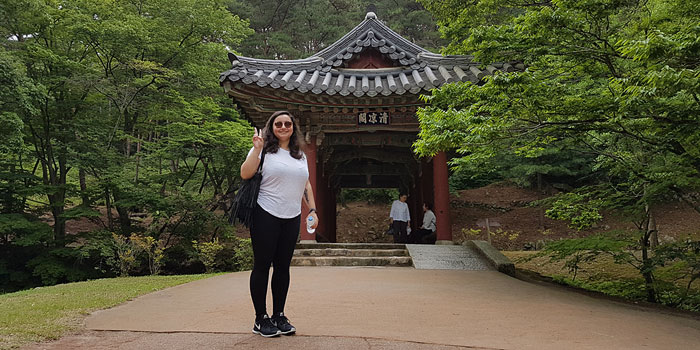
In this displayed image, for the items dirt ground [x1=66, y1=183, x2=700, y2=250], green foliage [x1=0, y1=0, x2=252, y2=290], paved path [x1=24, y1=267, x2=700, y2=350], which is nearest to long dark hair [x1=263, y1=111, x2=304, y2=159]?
paved path [x1=24, y1=267, x2=700, y2=350]

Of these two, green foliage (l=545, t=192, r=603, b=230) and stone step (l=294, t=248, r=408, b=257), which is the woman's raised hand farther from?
stone step (l=294, t=248, r=408, b=257)

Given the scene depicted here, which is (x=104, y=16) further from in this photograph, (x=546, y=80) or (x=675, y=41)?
(x=675, y=41)

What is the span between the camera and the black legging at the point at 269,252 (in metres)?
2.88

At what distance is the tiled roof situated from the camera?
829cm

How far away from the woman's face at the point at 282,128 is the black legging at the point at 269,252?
54 centimetres

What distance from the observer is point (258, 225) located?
114 inches

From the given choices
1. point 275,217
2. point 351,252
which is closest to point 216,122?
point 351,252

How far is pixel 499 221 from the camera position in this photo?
64.5 ft

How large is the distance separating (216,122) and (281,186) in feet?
40.9

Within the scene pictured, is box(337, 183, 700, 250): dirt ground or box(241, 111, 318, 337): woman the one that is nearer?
→ box(241, 111, 318, 337): woman

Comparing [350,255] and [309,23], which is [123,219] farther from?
[309,23]

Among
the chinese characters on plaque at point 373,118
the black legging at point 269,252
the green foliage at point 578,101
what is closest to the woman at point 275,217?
the black legging at point 269,252

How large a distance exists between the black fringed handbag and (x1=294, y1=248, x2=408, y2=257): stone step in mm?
5066

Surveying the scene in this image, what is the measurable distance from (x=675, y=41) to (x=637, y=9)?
311 cm
